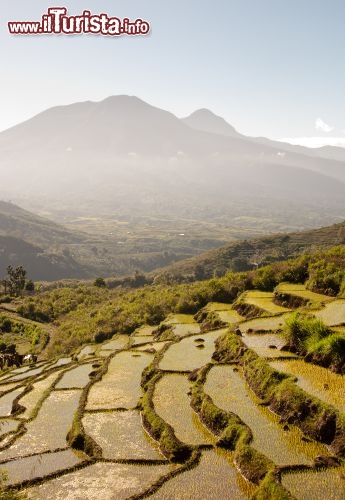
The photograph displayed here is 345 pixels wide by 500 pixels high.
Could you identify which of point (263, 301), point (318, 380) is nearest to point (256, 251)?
point (263, 301)

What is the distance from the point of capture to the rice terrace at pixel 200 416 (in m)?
13.7

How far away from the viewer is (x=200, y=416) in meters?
17.8

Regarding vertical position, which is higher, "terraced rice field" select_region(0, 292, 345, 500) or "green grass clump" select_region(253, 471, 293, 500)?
"green grass clump" select_region(253, 471, 293, 500)

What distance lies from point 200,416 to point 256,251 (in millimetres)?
107092

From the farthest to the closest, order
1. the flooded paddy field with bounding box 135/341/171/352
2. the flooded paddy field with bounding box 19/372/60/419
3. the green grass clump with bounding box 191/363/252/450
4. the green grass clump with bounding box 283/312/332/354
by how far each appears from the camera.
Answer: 1. the flooded paddy field with bounding box 135/341/171/352
2. the flooded paddy field with bounding box 19/372/60/419
3. the green grass clump with bounding box 283/312/332/354
4. the green grass clump with bounding box 191/363/252/450

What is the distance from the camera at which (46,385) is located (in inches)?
1074

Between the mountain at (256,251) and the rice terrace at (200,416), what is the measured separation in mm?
75591

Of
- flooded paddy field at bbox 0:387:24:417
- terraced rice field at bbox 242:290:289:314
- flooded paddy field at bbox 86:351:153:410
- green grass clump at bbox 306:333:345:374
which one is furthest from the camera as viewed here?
terraced rice field at bbox 242:290:289:314

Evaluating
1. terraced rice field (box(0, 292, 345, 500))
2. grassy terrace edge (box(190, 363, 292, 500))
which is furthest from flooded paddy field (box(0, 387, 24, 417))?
grassy terrace edge (box(190, 363, 292, 500))

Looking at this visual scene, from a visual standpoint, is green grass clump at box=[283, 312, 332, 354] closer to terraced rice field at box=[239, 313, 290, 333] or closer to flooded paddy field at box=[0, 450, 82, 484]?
terraced rice field at box=[239, 313, 290, 333]

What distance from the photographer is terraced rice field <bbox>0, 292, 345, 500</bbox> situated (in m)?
13.7

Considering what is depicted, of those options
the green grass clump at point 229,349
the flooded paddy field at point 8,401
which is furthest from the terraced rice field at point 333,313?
the flooded paddy field at point 8,401

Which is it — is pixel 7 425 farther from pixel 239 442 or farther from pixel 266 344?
pixel 266 344

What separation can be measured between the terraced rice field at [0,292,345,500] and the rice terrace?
5 centimetres
